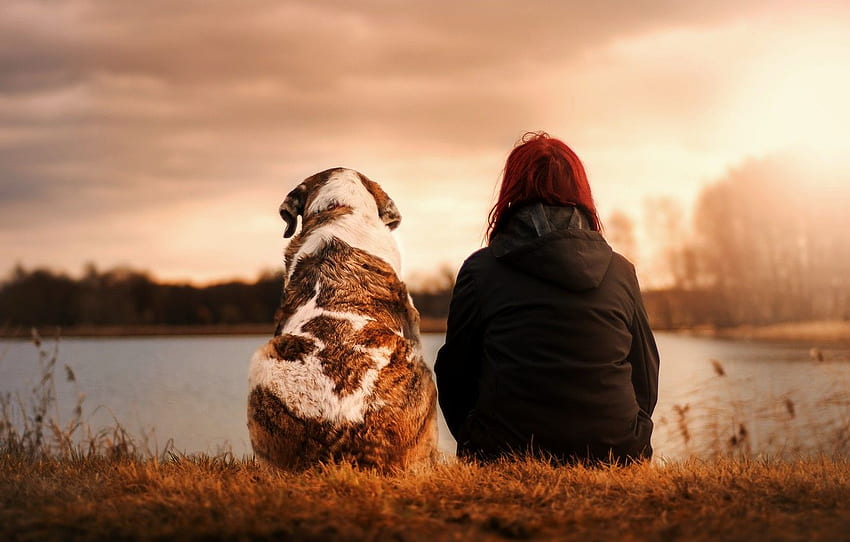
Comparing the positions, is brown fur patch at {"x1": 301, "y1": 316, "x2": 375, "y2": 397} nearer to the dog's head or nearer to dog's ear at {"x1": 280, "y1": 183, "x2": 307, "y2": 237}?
the dog's head

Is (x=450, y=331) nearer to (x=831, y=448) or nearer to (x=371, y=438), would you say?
(x=371, y=438)

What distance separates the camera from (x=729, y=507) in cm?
386

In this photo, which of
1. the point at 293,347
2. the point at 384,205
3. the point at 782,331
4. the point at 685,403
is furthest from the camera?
the point at 782,331

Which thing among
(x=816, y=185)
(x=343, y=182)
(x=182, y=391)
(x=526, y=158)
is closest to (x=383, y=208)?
(x=343, y=182)

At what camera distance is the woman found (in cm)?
443

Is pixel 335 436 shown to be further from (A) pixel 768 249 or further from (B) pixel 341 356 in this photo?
(A) pixel 768 249

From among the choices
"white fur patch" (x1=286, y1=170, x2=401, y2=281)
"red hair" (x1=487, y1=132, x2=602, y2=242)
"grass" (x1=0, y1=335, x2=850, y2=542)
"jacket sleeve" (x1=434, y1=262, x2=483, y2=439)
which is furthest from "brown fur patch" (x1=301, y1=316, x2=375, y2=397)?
"red hair" (x1=487, y1=132, x2=602, y2=242)

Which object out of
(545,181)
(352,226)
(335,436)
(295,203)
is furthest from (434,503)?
(295,203)

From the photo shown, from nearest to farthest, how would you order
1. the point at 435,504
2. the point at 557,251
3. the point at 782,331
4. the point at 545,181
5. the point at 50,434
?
the point at 435,504
the point at 557,251
the point at 545,181
the point at 50,434
the point at 782,331

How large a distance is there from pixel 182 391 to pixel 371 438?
16135 millimetres

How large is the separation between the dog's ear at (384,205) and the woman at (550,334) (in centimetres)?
127

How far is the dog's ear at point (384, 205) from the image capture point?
235 inches

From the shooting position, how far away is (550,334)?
14.5ft

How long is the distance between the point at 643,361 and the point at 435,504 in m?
1.83
